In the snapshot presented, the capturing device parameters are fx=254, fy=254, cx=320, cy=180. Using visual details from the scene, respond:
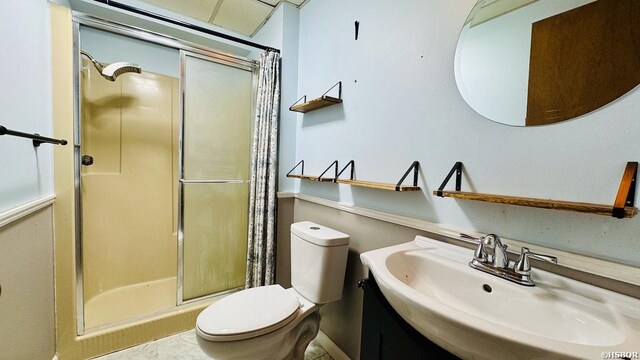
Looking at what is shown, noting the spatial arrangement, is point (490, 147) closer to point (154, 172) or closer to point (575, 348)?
point (575, 348)

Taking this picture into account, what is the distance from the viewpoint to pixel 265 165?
A: 73.1 inches

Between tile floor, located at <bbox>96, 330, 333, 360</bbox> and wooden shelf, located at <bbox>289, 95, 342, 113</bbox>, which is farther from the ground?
wooden shelf, located at <bbox>289, 95, 342, 113</bbox>

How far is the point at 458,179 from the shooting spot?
967 mm

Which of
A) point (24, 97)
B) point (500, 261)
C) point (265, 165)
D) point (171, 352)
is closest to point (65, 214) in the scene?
point (24, 97)

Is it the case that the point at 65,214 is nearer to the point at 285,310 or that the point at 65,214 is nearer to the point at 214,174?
the point at 214,174

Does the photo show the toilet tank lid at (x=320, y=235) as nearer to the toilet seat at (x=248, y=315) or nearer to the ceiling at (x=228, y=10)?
the toilet seat at (x=248, y=315)

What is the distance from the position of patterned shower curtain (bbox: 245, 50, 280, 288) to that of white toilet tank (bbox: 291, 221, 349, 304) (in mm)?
510

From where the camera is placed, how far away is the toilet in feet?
3.52

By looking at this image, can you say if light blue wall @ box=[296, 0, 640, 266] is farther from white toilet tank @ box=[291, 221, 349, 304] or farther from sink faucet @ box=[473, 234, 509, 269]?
white toilet tank @ box=[291, 221, 349, 304]

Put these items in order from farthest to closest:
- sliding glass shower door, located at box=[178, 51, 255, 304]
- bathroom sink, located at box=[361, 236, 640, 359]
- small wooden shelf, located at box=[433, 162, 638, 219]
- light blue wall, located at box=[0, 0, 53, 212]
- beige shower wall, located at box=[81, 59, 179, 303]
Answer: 1. beige shower wall, located at box=[81, 59, 179, 303]
2. sliding glass shower door, located at box=[178, 51, 255, 304]
3. light blue wall, located at box=[0, 0, 53, 212]
4. small wooden shelf, located at box=[433, 162, 638, 219]
5. bathroom sink, located at box=[361, 236, 640, 359]

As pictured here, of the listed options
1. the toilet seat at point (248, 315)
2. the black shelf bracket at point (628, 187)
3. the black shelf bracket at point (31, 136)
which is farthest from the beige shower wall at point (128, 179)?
the black shelf bracket at point (628, 187)

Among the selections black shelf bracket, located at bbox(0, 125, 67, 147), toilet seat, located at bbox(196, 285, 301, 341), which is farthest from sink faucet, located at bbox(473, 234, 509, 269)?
black shelf bracket, located at bbox(0, 125, 67, 147)

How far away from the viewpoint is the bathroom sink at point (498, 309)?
0.46 metres

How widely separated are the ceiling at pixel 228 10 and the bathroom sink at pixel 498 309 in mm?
1929
